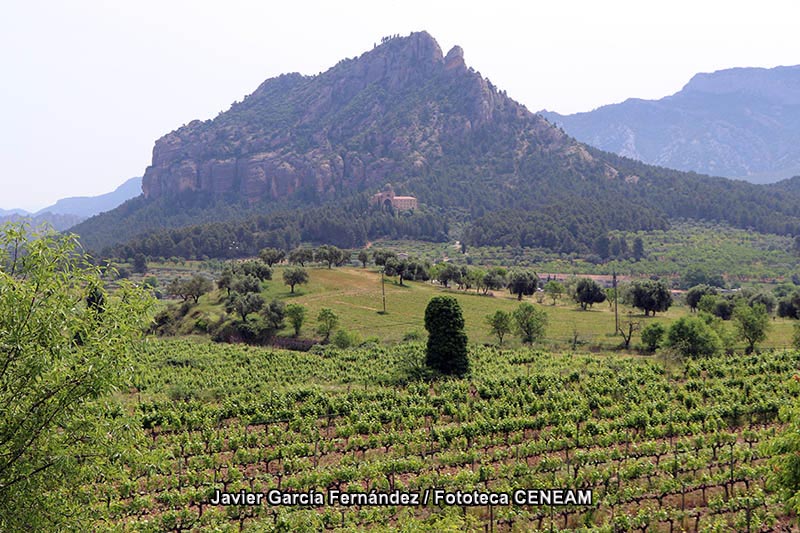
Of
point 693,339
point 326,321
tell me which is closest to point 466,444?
point 693,339

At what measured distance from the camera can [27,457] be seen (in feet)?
37.7

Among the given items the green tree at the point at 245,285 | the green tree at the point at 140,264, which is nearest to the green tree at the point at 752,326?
the green tree at the point at 245,285

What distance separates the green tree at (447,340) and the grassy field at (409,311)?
836 inches

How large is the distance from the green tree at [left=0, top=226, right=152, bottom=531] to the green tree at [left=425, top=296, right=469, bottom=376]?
34086mm

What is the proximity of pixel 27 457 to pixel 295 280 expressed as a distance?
8578 centimetres

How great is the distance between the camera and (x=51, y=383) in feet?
37.6

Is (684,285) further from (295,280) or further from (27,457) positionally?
(27,457)

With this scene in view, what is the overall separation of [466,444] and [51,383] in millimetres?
22011

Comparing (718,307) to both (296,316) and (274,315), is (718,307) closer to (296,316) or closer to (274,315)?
(296,316)

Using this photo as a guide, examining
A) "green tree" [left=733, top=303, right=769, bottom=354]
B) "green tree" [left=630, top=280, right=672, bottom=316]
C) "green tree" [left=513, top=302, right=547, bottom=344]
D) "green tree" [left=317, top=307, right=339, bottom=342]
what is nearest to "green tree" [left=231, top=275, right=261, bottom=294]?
"green tree" [left=317, top=307, right=339, bottom=342]

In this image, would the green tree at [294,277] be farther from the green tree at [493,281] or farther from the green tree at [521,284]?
the green tree at [521,284]

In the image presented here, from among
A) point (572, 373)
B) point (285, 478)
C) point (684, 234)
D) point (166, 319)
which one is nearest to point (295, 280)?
point (166, 319)

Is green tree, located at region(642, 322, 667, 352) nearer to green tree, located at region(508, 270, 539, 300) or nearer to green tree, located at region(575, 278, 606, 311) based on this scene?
green tree, located at region(575, 278, 606, 311)

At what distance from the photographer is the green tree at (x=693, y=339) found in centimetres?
5209
